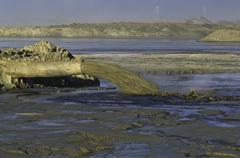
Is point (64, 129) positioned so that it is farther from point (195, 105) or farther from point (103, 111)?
point (195, 105)

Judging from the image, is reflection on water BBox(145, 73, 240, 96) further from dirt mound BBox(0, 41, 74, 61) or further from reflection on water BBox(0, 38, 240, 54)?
reflection on water BBox(0, 38, 240, 54)

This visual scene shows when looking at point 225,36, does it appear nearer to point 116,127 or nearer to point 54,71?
point 54,71

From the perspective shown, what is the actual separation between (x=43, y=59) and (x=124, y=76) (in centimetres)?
326

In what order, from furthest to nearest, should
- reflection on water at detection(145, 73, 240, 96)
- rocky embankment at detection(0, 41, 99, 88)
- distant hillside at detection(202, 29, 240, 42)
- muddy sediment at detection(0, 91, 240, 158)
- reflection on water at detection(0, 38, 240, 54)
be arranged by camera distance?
distant hillside at detection(202, 29, 240, 42) < reflection on water at detection(0, 38, 240, 54) < rocky embankment at detection(0, 41, 99, 88) < reflection on water at detection(145, 73, 240, 96) < muddy sediment at detection(0, 91, 240, 158)

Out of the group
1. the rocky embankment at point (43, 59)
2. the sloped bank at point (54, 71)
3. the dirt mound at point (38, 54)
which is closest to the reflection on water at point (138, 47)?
the dirt mound at point (38, 54)

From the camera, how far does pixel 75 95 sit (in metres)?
17.9

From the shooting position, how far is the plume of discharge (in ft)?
57.5

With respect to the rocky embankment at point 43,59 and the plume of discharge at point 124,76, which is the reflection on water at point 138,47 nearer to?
the rocky embankment at point 43,59

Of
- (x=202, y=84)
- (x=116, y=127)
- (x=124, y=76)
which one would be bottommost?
A: (x=202, y=84)

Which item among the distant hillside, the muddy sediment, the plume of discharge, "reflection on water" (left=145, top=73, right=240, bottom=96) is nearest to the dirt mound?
the plume of discharge

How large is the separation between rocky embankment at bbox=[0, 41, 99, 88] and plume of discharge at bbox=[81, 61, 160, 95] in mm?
1763

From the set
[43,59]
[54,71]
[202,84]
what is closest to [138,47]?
[202,84]

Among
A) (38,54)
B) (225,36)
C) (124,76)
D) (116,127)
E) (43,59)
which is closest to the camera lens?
(116,127)

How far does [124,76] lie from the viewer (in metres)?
17.6
